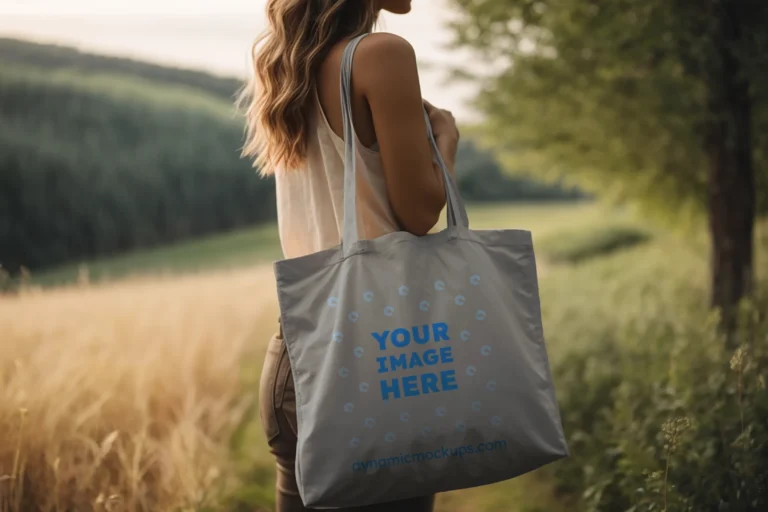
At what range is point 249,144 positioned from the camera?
1.76 metres

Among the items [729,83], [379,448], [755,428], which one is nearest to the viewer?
[379,448]

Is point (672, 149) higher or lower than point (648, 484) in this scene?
higher

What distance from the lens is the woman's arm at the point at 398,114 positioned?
1390 millimetres

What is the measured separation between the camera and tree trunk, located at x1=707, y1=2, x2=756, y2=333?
399cm

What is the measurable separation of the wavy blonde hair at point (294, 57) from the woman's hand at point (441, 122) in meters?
0.25

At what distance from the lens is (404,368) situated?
1435 millimetres

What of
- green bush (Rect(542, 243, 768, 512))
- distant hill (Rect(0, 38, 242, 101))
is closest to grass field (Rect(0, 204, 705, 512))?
green bush (Rect(542, 243, 768, 512))

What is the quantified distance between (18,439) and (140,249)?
14204mm

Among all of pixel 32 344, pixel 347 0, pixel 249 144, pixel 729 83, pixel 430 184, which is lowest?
pixel 32 344

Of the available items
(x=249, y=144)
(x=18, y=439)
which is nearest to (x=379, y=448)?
(x=249, y=144)

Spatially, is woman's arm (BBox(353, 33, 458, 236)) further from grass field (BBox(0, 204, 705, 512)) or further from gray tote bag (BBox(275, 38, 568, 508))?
grass field (BBox(0, 204, 705, 512))

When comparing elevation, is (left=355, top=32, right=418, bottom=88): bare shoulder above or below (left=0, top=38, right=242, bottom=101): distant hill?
below

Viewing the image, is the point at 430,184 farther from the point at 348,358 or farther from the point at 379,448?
the point at 379,448

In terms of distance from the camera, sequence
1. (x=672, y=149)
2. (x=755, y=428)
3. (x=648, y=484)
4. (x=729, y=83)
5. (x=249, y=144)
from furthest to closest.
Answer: (x=672, y=149), (x=729, y=83), (x=755, y=428), (x=648, y=484), (x=249, y=144)
